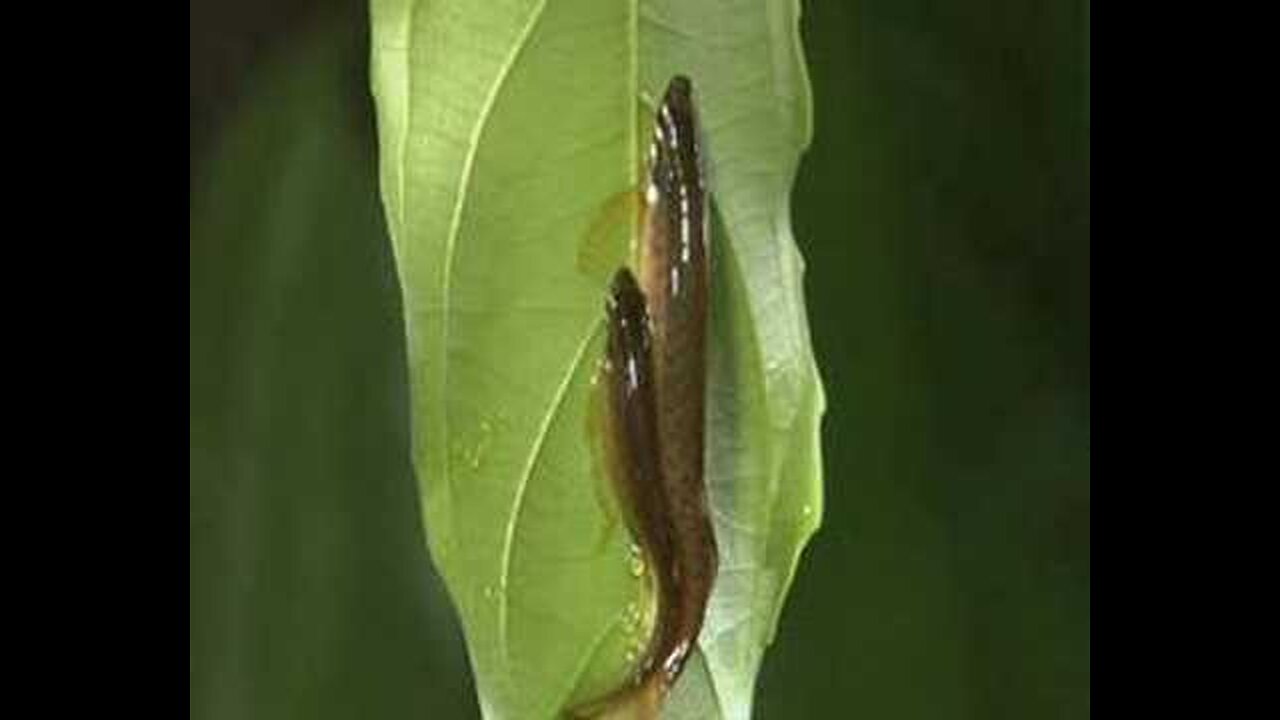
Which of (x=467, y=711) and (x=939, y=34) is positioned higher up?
(x=939, y=34)

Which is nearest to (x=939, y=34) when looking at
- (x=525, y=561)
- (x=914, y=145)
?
(x=914, y=145)

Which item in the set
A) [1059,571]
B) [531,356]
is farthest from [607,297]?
[1059,571]

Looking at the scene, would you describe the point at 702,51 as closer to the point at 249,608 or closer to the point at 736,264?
the point at 736,264
